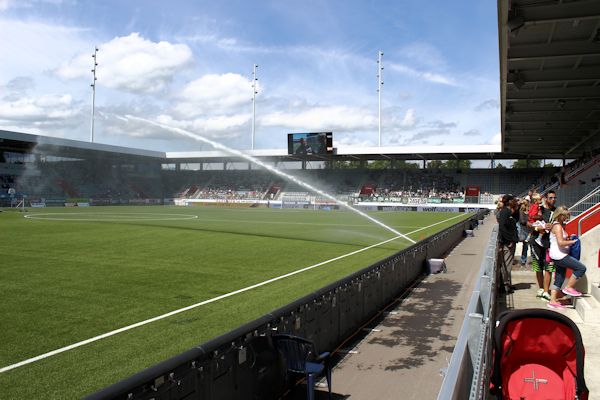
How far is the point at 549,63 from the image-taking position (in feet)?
51.8

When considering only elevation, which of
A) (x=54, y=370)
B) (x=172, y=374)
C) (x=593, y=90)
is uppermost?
(x=593, y=90)

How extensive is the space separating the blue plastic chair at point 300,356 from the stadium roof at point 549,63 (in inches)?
348

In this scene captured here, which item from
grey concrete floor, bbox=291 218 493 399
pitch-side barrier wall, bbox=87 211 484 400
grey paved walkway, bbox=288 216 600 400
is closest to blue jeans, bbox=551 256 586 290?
grey paved walkway, bbox=288 216 600 400

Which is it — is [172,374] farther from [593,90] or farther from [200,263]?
[593,90]

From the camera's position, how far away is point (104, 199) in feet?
214

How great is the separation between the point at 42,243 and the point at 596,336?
18282 millimetres

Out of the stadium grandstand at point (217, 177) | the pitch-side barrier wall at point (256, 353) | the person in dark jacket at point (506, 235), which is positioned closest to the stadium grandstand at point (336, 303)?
the pitch-side barrier wall at point (256, 353)

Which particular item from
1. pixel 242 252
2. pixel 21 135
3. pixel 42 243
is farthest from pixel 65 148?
pixel 242 252

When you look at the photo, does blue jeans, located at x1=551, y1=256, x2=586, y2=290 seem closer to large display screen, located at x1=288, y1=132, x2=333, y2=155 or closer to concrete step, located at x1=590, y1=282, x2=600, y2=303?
concrete step, located at x1=590, y1=282, x2=600, y2=303

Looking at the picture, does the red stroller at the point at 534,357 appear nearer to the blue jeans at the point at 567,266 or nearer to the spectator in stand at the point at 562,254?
the spectator in stand at the point at 562,254

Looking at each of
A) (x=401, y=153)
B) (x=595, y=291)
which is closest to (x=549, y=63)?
(x=595, y=291)

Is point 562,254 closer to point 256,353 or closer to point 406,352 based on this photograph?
point 406,352

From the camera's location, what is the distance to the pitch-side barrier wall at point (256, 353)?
11.3 feet

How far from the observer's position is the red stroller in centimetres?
370
